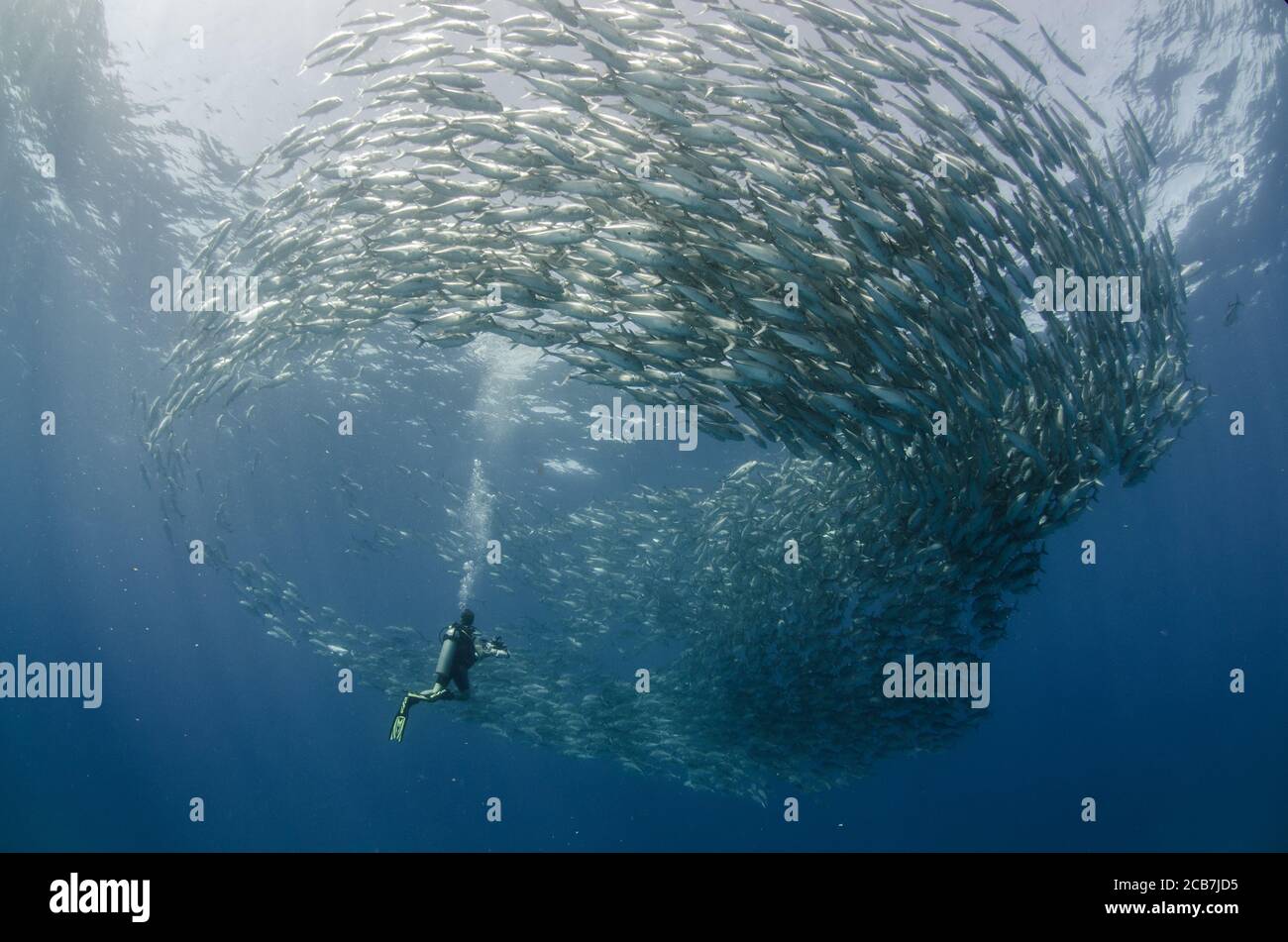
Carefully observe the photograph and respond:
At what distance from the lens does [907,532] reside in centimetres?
1095

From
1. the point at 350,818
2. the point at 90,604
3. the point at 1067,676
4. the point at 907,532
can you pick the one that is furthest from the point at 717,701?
the point at 350,818

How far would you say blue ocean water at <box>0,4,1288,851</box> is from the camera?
2631 cm

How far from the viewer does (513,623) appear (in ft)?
147

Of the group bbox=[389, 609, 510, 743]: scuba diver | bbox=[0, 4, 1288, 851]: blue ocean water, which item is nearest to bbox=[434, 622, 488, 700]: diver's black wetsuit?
bbox=[389, 609, 510, 743]: scuba diver

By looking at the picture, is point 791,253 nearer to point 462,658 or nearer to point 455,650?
point 455,650

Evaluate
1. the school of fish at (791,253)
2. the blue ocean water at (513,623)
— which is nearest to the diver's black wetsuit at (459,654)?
the school of fish at (791,253)

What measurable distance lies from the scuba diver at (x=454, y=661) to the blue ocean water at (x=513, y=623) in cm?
1093

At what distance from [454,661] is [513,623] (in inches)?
1395

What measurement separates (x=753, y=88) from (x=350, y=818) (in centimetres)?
10103

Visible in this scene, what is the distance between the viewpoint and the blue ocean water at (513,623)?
86.3 feet

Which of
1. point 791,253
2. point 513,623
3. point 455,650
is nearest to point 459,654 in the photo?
point 455,650

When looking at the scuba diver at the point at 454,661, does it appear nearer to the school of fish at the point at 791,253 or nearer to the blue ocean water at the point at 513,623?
the school of fish at the point at 791,253

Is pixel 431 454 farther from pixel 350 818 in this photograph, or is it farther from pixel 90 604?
pixel 350 818

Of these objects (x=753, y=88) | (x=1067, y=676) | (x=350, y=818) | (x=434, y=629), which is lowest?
(x=350, y=818)
